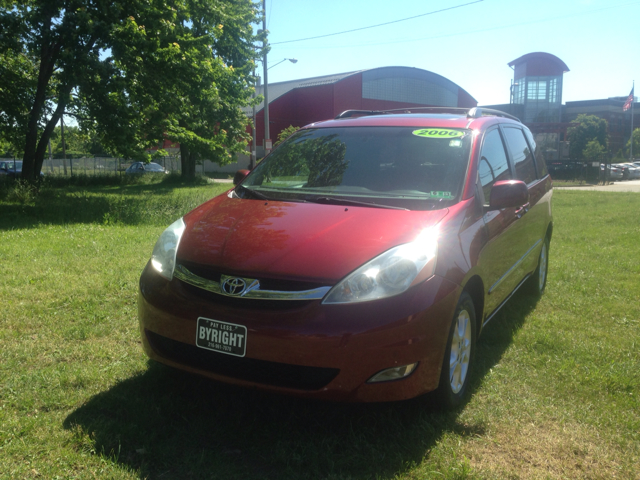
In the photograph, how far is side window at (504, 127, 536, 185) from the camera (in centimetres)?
485

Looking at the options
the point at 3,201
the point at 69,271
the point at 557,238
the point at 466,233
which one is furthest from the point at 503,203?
the point at 3,201

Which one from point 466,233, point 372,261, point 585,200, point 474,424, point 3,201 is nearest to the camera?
point 372,261

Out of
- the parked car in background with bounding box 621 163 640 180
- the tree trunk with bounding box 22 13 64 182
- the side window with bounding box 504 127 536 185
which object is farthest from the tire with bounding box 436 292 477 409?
the parked car in background with bounding box 621 163 640 180

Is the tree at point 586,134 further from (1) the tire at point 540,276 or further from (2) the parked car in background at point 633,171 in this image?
(1) the tire at point 540,276

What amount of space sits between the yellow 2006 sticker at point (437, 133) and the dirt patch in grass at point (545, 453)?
1.97 meters

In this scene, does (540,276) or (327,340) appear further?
(540,276)

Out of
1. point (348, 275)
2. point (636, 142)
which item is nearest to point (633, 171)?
point (636, 142)

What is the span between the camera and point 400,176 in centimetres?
374

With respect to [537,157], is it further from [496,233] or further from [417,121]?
[496,233]

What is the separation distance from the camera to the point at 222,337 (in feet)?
9.12

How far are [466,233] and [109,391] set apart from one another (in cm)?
233

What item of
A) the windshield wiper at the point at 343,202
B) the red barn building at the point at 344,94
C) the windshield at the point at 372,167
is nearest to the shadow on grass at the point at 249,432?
the windshield wiper at the point at 343,202

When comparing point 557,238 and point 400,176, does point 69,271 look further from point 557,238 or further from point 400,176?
point 557,238

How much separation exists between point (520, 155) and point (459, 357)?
2565mm
